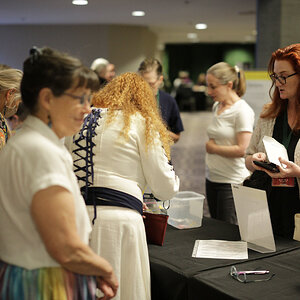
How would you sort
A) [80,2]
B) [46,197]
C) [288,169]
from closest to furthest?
[46,197] → [288,169] → [80,2]

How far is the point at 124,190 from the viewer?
6.97 ft

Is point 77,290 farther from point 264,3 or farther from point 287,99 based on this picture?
point 264,3

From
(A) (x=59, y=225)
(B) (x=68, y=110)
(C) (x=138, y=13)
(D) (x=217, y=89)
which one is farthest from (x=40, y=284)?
(C) (x=138, y=13)

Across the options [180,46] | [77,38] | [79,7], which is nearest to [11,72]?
[79,7]

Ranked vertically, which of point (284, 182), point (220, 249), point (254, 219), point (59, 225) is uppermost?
point (59, 225)

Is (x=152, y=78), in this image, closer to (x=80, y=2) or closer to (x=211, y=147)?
(x=211, y=147)

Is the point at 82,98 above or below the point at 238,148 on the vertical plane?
A: above

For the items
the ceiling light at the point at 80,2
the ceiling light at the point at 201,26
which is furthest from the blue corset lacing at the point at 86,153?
the ceiling light at the point at 201,26

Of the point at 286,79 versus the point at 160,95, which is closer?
the point at 286,79

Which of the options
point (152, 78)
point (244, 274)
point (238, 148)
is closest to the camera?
point (244, 274)

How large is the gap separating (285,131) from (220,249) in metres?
0.72

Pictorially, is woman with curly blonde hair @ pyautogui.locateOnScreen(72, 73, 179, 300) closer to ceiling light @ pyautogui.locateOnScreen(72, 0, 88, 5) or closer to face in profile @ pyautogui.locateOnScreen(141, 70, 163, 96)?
face in profile @ pyautogui.locateOnScreen(141, 70, 163, 96)

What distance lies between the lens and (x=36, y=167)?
1.32 metres

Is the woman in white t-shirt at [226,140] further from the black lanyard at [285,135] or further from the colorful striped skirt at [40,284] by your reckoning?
the colorful striped skirt at [40,284]
